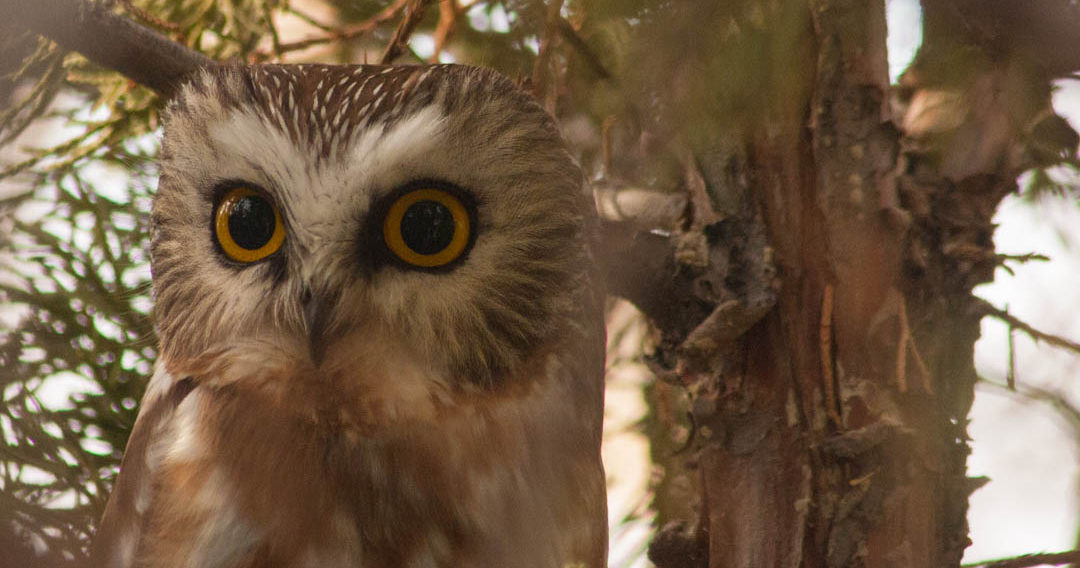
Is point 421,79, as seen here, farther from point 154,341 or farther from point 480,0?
point 154,341

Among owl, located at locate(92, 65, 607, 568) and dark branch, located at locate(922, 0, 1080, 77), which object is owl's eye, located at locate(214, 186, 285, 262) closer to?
owl, located at locate(92, 65, 607, 568)

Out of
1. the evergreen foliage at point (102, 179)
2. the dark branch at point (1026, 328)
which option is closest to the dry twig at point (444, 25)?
the evergreen foliage at point (102, 179)

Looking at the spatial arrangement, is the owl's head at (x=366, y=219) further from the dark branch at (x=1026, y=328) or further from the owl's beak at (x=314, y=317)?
the dark branch at (x=1026, y=328)

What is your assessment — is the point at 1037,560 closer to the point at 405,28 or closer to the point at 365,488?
the point at 365,488

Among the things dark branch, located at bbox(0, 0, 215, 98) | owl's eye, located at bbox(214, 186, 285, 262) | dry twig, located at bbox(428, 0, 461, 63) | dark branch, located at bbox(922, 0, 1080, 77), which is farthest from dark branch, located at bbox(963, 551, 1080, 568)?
dark branch, located at bbox(0, 0, 215, 98)

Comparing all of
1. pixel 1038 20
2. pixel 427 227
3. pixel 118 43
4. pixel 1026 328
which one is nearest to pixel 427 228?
pixel 427 227

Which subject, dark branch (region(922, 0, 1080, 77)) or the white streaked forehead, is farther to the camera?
the white streaked forehead
